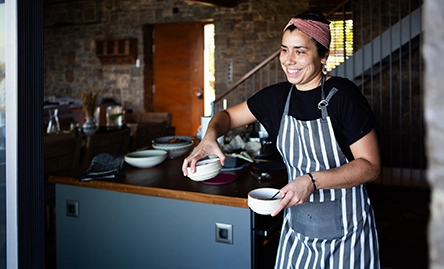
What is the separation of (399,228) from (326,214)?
2.85 m

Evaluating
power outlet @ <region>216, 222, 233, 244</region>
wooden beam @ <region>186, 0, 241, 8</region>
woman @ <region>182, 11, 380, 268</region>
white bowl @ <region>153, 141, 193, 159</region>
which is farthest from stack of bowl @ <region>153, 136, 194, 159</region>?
wooden beam @ <region>186, 0, 241, 8</region>

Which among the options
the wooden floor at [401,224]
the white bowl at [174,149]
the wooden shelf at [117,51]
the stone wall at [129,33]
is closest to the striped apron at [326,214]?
the white bowl at [174,149]

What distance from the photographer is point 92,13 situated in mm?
9852

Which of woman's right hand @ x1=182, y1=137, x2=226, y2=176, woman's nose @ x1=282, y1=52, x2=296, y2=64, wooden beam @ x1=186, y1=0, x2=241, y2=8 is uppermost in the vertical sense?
wooden beam @ x1=186, y1=0, x2=241, y2=8

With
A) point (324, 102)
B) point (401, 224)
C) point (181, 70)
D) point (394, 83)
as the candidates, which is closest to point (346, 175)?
point (324, 102)

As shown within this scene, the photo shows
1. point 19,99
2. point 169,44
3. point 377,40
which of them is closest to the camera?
point 19,99

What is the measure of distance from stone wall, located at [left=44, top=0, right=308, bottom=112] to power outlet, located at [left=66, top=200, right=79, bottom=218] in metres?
5.91

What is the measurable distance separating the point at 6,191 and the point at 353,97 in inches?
51.0

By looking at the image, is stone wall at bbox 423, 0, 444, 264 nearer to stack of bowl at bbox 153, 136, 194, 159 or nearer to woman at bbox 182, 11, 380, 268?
woman at bbox 182, 11, 380, 268

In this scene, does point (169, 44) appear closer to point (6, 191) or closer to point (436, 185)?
point (6, 191)

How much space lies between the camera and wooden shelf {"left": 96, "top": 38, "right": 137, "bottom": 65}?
369 inches

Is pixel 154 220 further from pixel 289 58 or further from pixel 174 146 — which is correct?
pixel 289 58

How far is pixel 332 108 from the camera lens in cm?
185

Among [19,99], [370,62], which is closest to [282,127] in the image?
[19,99]
